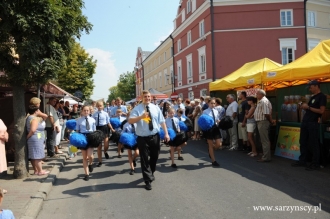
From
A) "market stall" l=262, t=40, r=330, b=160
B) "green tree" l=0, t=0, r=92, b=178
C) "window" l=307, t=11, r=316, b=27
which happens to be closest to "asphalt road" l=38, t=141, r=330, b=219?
"market stall" l=262, t=40, r=330, b=160

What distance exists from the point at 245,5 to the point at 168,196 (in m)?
26.9

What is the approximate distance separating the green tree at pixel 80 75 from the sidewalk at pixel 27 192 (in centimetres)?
2784

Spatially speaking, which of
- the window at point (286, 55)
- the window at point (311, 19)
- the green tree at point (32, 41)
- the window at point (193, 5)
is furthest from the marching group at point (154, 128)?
the window at point (193, 5)

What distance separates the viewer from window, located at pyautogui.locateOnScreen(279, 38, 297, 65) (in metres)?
28.9

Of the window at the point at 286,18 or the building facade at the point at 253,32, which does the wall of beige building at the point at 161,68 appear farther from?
the window at the point at 286,18

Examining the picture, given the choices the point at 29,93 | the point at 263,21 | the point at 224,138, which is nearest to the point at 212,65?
the point at 263,21

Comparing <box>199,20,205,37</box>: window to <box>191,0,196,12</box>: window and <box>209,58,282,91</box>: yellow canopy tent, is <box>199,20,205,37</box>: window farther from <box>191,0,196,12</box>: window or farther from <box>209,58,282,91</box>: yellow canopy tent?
<box>209,58,282,91</box>: yellow canopy tent

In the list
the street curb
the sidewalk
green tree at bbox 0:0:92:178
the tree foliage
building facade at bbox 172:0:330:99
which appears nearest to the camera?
the street curb

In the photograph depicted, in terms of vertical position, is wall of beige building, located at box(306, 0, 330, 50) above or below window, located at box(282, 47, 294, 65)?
above

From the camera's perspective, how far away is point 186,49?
3675 centimetres

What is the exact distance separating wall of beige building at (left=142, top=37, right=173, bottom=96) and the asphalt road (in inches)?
1461

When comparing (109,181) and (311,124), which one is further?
(311,124)

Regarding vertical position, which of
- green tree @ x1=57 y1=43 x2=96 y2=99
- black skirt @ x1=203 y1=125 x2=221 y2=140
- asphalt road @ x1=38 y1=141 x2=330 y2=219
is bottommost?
asphalt road @ x1=38 y1=141 x2=330 y2=219

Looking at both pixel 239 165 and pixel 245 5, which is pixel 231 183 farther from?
pixel 245 5
